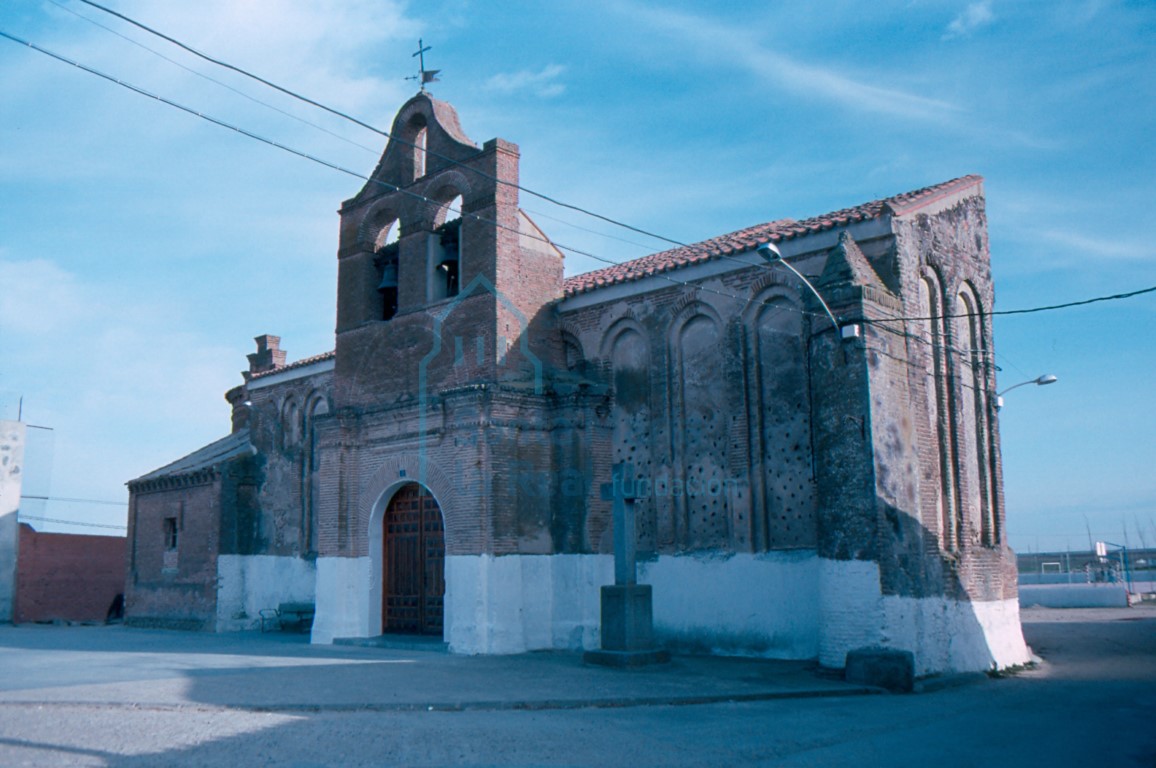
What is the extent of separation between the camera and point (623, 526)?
1435 cm

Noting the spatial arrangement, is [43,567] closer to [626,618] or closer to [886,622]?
[626,618]

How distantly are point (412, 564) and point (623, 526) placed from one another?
5.14 m

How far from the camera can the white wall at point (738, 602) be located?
14.3 metres

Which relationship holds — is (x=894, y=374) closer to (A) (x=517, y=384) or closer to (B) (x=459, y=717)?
(A) (x=517, y=384)

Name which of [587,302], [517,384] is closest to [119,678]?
[517,384]

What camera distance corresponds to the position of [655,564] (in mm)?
16250

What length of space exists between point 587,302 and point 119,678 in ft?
31.8

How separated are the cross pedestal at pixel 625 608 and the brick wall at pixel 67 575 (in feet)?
69.2

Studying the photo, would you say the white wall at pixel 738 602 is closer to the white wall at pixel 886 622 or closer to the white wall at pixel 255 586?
the white wall at pixel 886 622

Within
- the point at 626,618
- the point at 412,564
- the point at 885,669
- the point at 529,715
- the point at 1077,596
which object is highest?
the point at 412,564

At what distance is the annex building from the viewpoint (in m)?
13.4

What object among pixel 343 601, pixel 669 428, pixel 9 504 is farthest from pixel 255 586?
pixel 669 428

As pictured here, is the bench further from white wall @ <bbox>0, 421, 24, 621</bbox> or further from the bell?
white wall @ <bbox>0, 421, 24, 621</bbox>

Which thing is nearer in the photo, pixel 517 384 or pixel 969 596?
pixel 969 596
